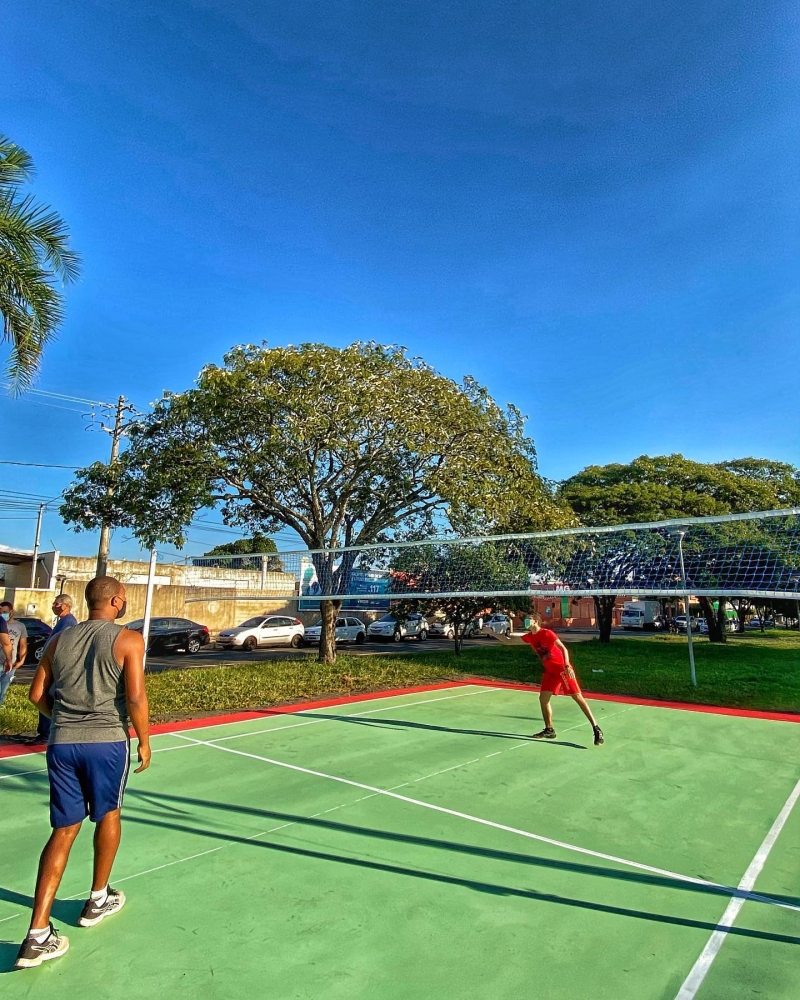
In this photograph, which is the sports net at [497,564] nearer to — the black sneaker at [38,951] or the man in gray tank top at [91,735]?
the man in gray tank top at [91,735]

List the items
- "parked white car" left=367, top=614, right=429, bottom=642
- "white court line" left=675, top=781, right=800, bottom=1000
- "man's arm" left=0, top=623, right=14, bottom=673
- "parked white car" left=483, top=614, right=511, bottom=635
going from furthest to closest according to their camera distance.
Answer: "parked white car" left=483, top=614, right=511, bottom=635 < "parked white car" left=367, top=614, right=429, bottom=642 < "man's arm" left=0, top=623, right=14, bottom=673 < "white court line" left=675, top=781, right=800, bottom=1000

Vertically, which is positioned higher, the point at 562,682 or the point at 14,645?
the point at 14,645

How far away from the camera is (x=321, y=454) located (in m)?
14.5

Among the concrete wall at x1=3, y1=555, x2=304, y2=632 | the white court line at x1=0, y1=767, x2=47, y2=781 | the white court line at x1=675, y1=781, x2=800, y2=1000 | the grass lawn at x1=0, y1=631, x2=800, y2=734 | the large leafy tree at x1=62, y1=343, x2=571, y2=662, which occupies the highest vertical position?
the large leafy tree at x1=62, y1=343, x2=571, y2=662

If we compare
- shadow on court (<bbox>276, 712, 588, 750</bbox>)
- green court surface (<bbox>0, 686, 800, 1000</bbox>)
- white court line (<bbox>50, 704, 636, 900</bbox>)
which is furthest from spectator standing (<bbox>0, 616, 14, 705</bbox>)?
shadow on court (<bbox>276, 712, 588, 750</bbox>)

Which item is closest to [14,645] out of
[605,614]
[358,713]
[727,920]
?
[358,713]

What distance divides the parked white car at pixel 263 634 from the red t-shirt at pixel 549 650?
19.8 metres

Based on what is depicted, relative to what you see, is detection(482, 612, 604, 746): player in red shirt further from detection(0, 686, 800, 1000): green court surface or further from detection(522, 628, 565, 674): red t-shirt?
detection(0, 686, 800, 1000): green court surface

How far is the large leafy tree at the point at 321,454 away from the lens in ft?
44.1

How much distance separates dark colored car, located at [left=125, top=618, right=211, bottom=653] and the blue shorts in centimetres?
2048

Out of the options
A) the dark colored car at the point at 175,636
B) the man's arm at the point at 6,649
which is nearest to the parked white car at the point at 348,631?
the dark colored car at the point at 175,636

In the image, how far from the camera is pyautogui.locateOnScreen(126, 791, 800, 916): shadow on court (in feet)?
13.4

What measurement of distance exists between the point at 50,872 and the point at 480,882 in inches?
99.8

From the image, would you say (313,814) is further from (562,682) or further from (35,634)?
(35,634)
